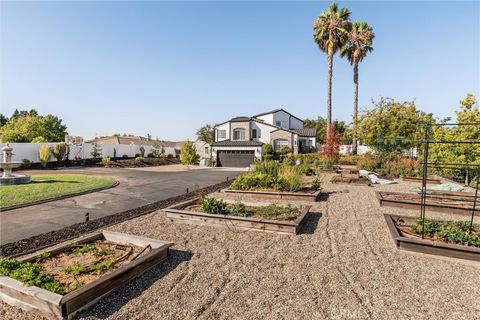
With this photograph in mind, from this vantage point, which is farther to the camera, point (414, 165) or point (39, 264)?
point (414, 165)

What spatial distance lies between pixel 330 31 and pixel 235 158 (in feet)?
59.6

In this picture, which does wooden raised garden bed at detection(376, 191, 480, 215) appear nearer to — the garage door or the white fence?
the garage door

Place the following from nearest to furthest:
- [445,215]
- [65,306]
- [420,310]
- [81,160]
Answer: [65,306], [420,310], [445,215], [81,160]

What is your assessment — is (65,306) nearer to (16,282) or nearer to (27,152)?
(16,282)

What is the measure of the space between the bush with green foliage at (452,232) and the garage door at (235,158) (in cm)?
2465

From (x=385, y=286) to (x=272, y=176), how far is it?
7.28m

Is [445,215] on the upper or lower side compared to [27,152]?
lower

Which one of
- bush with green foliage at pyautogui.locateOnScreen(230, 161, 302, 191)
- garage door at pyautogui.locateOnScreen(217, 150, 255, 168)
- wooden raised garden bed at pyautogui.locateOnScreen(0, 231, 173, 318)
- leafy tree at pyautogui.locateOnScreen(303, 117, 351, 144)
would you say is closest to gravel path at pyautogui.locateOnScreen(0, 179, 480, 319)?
wooden raised garden bed at pyautogui.locateOnScreen(0, 231, 173, 318)

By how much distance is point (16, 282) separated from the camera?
3.27 meters

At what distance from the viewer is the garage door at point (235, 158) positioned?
30453 millimetres

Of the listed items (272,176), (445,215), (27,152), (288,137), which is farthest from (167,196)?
(288,137)

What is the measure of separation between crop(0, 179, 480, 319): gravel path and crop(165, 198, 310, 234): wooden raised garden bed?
235 millimetres

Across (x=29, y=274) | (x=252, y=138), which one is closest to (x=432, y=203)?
(x=29, y=274)

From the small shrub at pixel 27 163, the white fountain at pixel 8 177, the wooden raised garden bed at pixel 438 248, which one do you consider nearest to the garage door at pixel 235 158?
the small shrub at pixel 27 163
